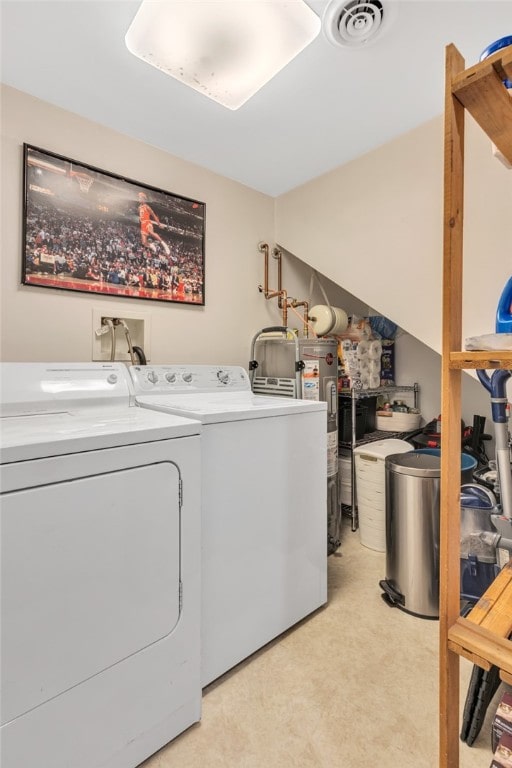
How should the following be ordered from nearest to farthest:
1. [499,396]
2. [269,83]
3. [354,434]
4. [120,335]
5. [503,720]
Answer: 1. [503,720]
2. [499,396]
3. [269,83]
4. [120,335]
5. [354,434]

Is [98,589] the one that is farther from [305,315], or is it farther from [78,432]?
[305,315]

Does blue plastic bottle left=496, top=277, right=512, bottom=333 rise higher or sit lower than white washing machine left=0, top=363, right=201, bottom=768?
higher

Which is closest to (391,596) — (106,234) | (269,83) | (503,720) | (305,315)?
(503,720)

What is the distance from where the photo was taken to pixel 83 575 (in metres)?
0.96

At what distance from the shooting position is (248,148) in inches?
88.6

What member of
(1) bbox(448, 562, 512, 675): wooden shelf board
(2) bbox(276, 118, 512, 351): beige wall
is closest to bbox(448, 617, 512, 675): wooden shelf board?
(1) bbox(448, 562, 512, 675): wooden shelf board

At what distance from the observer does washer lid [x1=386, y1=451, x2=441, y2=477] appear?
1.75 meters

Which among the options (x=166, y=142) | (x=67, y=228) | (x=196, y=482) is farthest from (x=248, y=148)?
(x=196, y=482)

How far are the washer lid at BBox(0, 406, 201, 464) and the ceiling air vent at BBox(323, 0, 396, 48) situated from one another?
1.54 m

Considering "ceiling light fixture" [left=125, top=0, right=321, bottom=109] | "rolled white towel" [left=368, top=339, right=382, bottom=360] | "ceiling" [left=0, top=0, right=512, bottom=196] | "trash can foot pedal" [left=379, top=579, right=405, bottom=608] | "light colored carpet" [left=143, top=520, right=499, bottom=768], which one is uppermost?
"ceiling" [left=0, top=0, right=512, bottom=196]

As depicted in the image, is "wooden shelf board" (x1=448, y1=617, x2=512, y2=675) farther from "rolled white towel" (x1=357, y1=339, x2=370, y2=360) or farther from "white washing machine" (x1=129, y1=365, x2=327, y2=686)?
"rolled white towel" (x1=357, y1=339, x2=370, y2=360)

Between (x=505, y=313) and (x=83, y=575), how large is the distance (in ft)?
3.94

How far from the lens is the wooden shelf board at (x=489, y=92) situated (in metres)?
0.68

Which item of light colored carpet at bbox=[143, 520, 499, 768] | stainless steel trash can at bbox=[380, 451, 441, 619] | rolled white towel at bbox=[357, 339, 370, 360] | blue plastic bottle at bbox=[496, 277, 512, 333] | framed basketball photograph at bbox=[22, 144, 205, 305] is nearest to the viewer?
blue plastic bottle at bbox=[496, 277, 512, 333]
